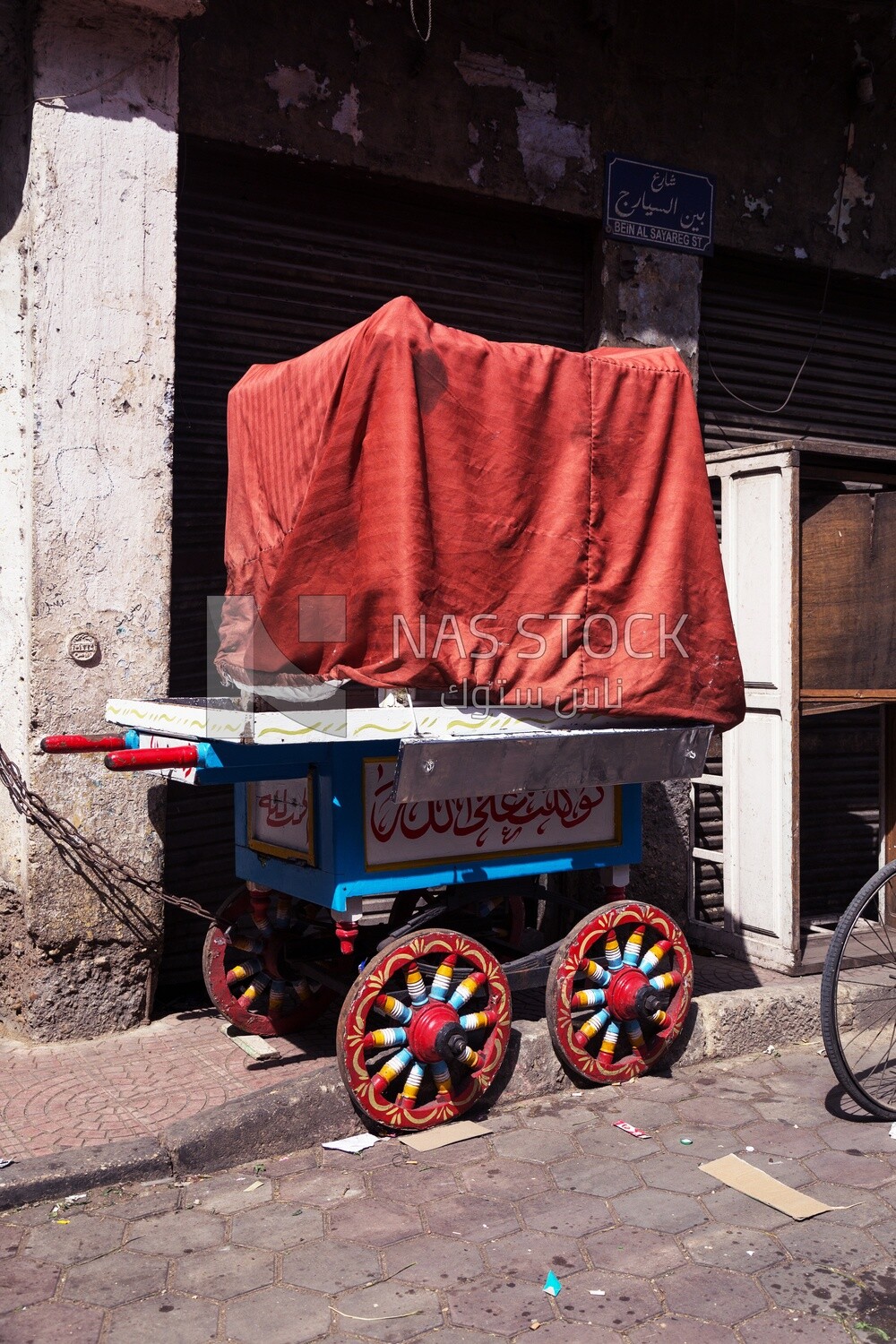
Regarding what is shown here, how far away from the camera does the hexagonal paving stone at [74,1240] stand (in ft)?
10.7

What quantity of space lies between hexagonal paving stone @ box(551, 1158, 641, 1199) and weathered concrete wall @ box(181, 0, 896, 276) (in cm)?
462

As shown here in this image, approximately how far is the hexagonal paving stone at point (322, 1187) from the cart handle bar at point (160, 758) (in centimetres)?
134

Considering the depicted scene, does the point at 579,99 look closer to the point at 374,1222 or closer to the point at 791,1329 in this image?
the point at 374,1222

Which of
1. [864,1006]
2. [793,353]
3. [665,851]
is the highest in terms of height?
[793,353]

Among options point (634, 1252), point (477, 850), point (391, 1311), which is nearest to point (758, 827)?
point (477, 850)

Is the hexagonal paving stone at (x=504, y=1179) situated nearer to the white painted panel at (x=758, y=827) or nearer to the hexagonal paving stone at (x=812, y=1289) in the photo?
the hexagonal paving stone at (x=812, y=1289)

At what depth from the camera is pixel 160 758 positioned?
3.61 m

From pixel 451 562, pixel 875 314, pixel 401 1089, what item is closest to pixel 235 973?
pixel 401 1089

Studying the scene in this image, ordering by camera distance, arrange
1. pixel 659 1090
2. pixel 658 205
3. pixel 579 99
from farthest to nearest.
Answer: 1. pixel 658 205
2. pixel 579 99
3. pixel 659 1090

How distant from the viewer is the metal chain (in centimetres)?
479

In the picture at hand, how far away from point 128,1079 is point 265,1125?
2.81ft

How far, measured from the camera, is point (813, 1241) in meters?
3.38

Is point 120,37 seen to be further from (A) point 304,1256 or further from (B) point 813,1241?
(B) point 813,1241

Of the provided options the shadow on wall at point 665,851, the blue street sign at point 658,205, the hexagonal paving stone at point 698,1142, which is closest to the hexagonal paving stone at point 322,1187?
the hexagonal paving stone at point 698,1142
